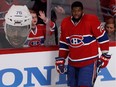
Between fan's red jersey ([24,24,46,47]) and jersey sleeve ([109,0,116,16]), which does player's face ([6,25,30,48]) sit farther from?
jersey sleeve ([109,0,116,16])

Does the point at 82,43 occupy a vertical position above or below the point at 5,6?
below

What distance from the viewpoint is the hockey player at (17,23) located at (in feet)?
13.7

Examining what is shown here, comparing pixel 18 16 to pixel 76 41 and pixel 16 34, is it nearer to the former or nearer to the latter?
pixel 16 34

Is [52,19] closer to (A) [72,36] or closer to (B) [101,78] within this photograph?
(A) [72,36]

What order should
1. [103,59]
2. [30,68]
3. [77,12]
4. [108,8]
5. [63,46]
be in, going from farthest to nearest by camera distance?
[108,8], [30,68], [63,46], [103,59], [77,12]

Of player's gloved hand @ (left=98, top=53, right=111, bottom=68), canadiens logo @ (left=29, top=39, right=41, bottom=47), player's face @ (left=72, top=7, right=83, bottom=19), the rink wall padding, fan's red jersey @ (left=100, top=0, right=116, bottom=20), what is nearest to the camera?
player's face @ (left=72, top=7, right=83, bottom=19)

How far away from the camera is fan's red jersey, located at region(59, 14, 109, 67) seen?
396cm

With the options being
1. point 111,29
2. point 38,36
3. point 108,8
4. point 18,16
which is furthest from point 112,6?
point 18,16

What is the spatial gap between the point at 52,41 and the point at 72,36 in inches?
19.3

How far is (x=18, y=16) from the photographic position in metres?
4.17

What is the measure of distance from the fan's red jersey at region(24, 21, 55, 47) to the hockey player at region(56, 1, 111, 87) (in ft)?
1.25

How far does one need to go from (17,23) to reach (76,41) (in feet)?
1.97

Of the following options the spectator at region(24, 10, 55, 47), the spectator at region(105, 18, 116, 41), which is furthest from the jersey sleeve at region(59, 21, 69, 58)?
the spectator at region(105, 18, 116, 41)

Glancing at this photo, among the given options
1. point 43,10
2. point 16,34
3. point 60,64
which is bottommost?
point 60,64
